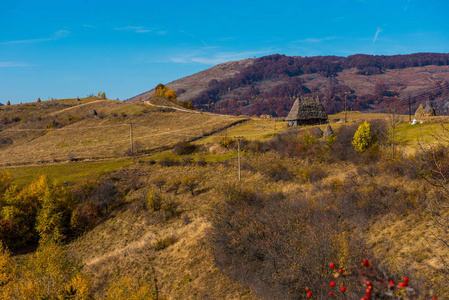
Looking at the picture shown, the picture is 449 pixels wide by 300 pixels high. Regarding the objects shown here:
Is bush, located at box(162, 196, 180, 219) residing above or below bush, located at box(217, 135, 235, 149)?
below

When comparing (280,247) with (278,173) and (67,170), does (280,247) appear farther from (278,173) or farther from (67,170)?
(67,170)

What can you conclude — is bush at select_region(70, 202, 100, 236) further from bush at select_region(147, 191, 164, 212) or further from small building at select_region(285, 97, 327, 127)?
small building at select_region(285, 97, 327, 127)

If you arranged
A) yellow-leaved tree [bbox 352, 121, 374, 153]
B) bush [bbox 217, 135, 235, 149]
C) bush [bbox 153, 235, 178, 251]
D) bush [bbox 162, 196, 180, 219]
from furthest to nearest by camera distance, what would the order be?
bush [bbox 217, 135, 235, 149] < bush [bbox 162, 196, 180, 219] < yellow-leaved tree [bbox 352, 121, 374, 153] < bush [bbox 153, 235, 178, 251]

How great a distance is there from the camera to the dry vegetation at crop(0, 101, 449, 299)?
17.8 meters

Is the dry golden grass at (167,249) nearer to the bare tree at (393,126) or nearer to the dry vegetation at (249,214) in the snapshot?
the dry vegetation at (249,214)

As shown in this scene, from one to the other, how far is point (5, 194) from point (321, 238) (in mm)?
43000

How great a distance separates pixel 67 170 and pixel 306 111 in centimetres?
5029

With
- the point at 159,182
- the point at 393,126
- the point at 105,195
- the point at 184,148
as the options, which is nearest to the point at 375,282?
the point at 393,126

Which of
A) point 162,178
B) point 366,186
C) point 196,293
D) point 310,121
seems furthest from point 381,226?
point 310,121

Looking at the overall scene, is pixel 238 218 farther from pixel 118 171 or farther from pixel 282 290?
pixel 118 171

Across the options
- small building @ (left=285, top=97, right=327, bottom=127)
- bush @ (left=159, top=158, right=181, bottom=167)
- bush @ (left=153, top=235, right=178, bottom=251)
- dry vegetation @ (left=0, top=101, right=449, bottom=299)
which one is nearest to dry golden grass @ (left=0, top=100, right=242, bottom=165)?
dry vegetation @ (left=0, top=101, right=449, bottom=299)

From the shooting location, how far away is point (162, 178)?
1861 inches

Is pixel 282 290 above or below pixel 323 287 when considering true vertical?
below

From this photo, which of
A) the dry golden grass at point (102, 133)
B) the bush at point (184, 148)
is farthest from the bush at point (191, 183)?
the dry golden grass at point (102, 133)
